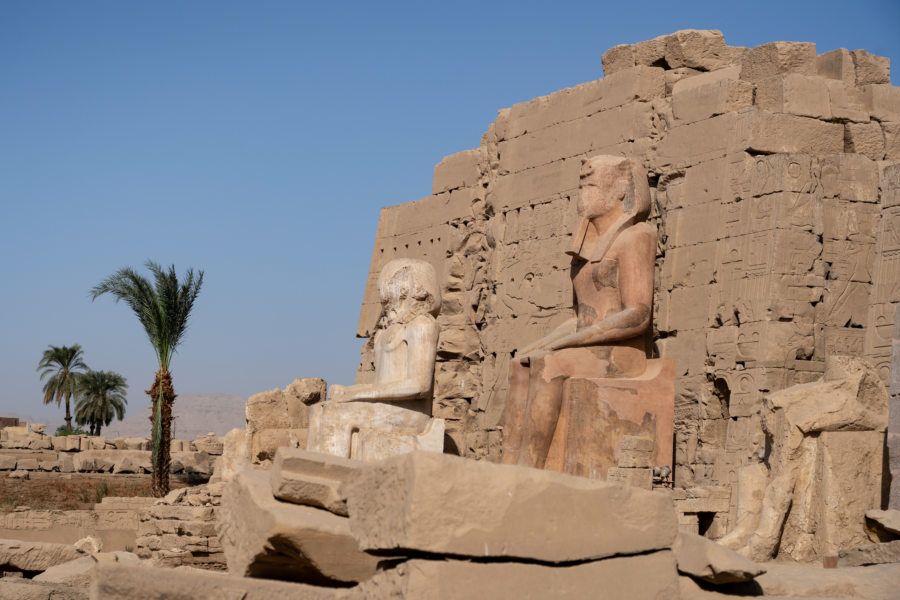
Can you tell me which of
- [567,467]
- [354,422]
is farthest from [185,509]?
[567,467]

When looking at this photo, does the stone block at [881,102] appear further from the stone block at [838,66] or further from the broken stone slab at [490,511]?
the broken stone slab at [490,511]

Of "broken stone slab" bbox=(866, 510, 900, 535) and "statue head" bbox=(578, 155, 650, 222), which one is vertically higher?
"statue head" bbox=(578, 155, 650, 222)

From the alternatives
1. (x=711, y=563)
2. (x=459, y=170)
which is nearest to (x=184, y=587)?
(x=711, y=563)

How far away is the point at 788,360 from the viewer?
30.3ft

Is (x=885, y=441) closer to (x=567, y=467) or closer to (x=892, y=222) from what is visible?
(x=567, y=467)

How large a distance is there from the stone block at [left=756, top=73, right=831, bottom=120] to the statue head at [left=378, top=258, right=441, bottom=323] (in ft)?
13.3

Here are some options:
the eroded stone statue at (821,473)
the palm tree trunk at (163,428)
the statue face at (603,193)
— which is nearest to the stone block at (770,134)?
the statue face at (603,193)

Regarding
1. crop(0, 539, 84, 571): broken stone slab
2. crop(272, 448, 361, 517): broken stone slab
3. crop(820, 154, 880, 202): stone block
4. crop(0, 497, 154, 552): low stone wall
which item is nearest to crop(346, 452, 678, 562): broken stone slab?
crop(272, 448, 361, 517): broken stone slab

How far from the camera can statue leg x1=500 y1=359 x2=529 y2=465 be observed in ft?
23.6

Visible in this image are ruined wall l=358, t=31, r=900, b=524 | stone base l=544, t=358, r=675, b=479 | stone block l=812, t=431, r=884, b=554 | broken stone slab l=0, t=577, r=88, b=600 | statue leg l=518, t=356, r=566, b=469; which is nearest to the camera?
broken stone slab l=0, t=577, r=88, b=600

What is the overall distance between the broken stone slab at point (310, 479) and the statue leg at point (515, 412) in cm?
300

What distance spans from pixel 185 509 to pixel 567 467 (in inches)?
138

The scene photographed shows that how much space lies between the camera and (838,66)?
10195 millimetres

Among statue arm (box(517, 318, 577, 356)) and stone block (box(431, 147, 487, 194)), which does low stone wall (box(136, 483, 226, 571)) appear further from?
stone block (box(431, 147, 487, 194))
